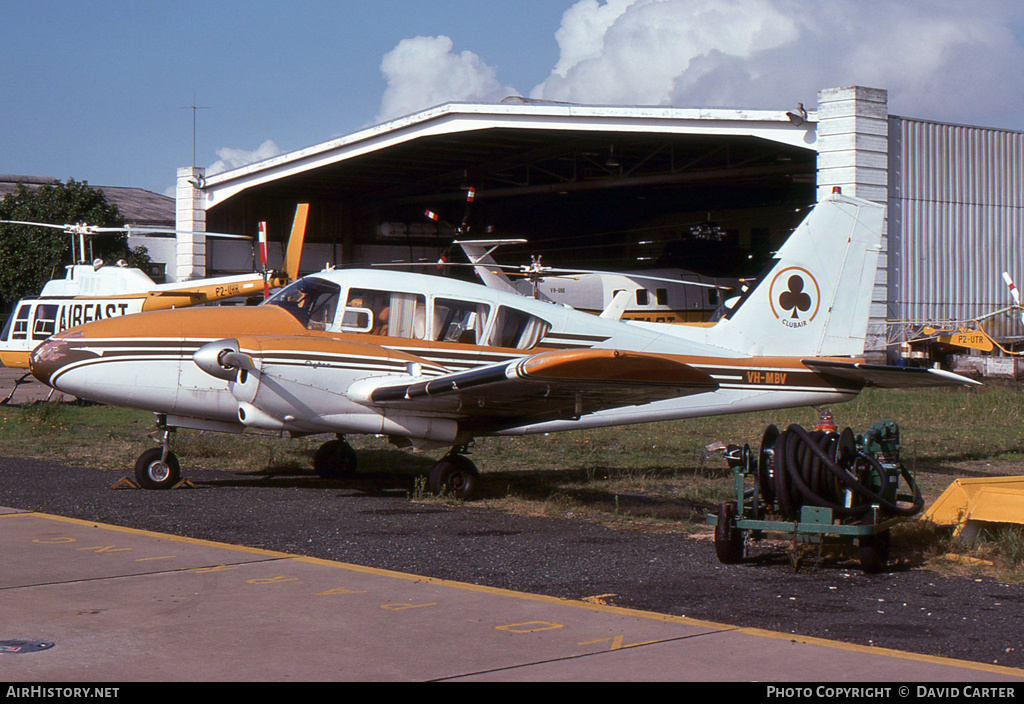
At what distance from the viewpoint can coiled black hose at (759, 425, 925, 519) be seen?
661 cm

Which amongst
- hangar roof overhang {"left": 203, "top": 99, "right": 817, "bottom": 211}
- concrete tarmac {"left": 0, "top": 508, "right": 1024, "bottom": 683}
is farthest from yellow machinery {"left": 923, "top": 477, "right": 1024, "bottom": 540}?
hangar roof overhang {"left": 203, "top": 99, "right": 817, "bottom": 211}

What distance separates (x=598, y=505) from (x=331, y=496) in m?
2.78

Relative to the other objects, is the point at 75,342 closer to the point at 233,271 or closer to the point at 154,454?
the point at 154,454

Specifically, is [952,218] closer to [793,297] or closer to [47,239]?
[793,297]

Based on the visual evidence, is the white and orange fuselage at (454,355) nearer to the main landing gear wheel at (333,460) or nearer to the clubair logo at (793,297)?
the clubair logo at (793,297)

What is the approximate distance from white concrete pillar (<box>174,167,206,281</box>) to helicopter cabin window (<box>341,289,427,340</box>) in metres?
22.8

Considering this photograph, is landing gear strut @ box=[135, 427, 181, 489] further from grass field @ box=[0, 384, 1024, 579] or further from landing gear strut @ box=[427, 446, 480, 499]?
landing gear strut @ box=[427, 446, 480, 499]

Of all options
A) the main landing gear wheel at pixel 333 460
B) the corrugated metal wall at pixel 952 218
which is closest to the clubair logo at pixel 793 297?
the main landing gear wheel at pixel 333 460

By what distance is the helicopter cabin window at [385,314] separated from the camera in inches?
428

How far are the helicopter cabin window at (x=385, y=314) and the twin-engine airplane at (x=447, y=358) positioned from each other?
15 mm

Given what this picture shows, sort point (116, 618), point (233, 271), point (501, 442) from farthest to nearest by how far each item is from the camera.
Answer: point (233, 271) → point (501, 442) → point (116, 618)
